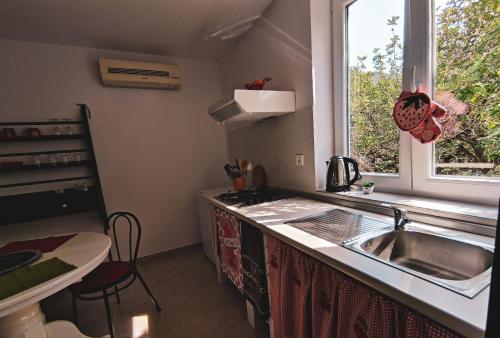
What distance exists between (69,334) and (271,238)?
138cm

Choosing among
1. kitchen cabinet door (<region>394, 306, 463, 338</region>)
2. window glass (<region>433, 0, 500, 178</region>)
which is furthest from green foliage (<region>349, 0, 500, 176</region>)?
kitchen cabinet door (<region>394, 306, 463, 338</region>)

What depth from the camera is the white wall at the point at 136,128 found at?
2209 millimetres

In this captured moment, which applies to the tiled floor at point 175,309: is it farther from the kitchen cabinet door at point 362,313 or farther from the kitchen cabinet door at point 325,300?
the kitchen cabinet door at point 362,313

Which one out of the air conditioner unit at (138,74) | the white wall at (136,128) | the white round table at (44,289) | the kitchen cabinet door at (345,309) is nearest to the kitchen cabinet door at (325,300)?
the kitchen cabinet door at (345,309)

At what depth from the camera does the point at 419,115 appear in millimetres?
1188

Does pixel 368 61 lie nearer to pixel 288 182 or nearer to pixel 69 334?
pixel 288 182

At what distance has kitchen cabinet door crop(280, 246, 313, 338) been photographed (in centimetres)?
106

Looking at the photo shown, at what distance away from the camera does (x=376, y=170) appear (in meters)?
1.59

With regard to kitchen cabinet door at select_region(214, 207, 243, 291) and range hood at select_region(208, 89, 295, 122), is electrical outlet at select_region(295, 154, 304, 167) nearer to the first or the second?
range hood at select_region(208, 89, 295, 122)

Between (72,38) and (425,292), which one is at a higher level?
(72,38)

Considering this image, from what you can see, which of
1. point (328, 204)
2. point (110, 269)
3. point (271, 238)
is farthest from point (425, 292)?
point (110, 269)

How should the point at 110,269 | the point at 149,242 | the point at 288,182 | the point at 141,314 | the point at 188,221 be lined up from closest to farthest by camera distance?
the point at 110,269
the point at 141,314
the point at 288,182
the point at 149,242
the point at 188,221

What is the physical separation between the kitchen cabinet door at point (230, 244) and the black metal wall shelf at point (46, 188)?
1.20 meters

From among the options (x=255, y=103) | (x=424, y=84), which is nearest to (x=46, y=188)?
(x=255, y=103)
